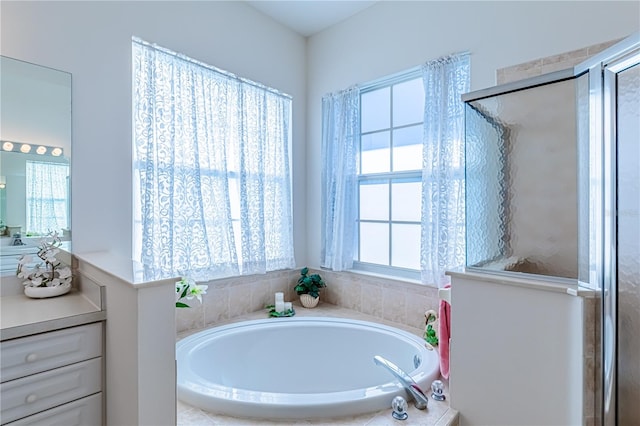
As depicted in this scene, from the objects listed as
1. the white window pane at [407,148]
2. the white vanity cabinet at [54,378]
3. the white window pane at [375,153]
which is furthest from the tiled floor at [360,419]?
the white window pane at [375,153]

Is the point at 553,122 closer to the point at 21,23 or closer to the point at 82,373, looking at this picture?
the point at 82,373

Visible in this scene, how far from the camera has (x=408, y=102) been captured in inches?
96.1

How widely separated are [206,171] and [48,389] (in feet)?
4.53

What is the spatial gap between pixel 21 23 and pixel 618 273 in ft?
9.12

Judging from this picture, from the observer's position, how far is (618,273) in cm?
120

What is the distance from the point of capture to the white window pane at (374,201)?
8.51ft

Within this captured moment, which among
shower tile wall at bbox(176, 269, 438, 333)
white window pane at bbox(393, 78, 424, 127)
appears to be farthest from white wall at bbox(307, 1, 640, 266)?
shower tile wall at bbox(176, 269, 438, 333)

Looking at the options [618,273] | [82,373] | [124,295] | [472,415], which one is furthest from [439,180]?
[82,373]

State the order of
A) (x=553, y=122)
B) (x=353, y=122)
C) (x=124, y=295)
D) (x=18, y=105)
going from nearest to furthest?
(x=124, y=295), (x=553, y=122), (x=18, y=105), (x=353, y=122)

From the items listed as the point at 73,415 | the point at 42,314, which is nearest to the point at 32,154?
the point at 42,314

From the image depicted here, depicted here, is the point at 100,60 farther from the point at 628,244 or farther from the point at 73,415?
the point at 628,244

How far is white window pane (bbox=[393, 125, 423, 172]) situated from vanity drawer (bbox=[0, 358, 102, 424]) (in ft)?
6.91

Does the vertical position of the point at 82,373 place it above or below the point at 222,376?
above

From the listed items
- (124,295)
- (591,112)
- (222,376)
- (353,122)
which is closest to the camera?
(124,295)
